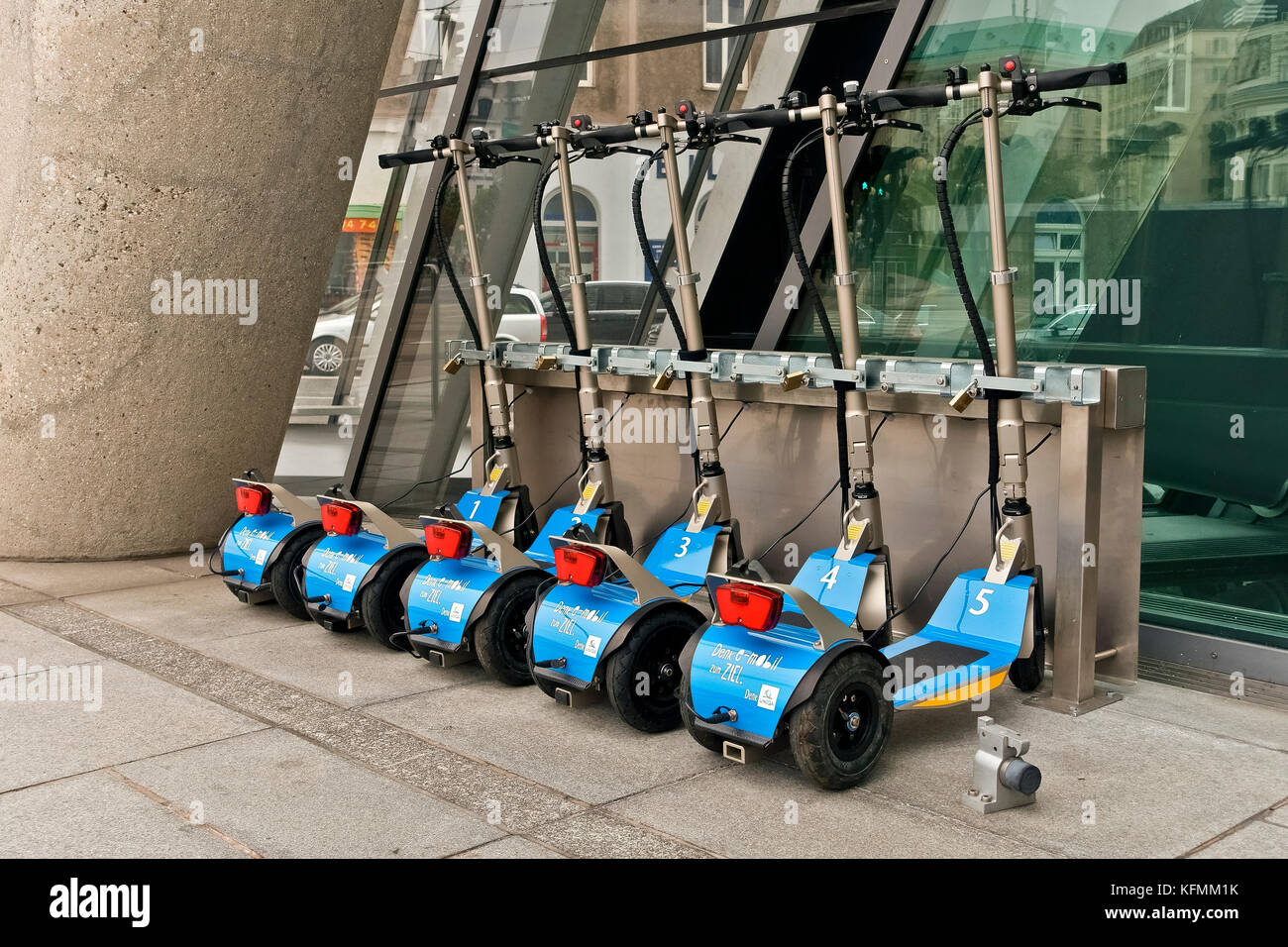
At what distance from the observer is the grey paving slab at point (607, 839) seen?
126 inches

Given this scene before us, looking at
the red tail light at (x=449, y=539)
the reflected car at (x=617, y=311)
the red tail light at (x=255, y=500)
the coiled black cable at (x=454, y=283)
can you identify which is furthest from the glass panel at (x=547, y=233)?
the red tail light at (x=449, y=539)

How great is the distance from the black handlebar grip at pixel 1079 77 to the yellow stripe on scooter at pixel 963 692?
1.73 metres

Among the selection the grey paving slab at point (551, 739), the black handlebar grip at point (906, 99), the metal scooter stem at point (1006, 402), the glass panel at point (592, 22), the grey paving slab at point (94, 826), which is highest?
the glass panel at point (592, 22)

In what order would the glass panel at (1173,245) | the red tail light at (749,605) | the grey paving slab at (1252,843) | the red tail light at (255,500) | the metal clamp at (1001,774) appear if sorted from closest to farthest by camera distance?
the grey paving slab at (1252,843)
the metal clamp at (1001,774)
the red tail light at (749,605)
the glass panel at (1173,245)
the red tail light at (255,500)

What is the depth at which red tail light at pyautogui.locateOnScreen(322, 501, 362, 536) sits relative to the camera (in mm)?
5180

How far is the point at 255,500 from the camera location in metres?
5.70

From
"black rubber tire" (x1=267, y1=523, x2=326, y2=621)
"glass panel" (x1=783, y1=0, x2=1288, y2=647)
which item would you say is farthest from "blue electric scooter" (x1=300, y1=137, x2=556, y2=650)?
"glass panel" (x1=783, y1=0, x2=1288, y2=647)

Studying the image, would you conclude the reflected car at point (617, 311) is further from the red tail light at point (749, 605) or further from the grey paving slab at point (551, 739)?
the red tail light at point (749, 605)

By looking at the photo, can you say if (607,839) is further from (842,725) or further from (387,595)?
(387,595)

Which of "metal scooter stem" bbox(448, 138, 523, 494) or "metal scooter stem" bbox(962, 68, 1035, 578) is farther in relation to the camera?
"metal scooter stem" bbox(448, 138, 523, 494)

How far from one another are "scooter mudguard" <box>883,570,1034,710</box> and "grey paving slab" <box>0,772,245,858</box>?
6.36ft

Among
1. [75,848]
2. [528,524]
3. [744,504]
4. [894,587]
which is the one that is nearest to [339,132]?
[528,524]
